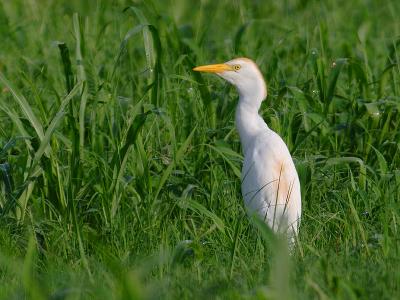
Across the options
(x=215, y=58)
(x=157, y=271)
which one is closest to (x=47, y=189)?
(x=157, y=271)

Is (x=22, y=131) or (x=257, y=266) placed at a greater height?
(x=22, y=131)

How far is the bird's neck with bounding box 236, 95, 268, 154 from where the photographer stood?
5.53 metres

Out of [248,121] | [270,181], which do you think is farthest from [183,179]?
[270,181]

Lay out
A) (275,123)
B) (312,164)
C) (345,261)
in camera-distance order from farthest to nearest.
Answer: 1. (275,123)
2. (312,164)
3. (345,261)

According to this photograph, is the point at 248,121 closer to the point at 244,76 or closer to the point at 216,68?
the point at 244,76

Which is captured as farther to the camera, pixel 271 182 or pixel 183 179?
pixel 183 179

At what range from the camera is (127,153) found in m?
5.05

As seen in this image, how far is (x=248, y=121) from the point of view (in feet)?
18.4

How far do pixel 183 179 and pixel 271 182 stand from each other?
2.02 ft

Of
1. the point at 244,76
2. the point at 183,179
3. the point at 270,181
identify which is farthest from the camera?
the point at 244,76

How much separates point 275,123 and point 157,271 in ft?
5.74

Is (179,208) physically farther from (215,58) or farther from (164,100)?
(215,58)

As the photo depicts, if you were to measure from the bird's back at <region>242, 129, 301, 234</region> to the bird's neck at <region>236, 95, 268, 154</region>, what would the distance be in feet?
0.92

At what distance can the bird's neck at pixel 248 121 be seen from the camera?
5.53 m
